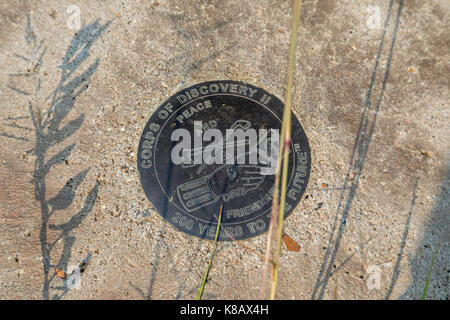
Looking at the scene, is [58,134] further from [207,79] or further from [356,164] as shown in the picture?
[356,164]

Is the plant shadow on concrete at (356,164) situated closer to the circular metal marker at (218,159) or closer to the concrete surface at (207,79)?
the concrete surface at (207,79)

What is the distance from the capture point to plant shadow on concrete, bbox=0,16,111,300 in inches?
96.3

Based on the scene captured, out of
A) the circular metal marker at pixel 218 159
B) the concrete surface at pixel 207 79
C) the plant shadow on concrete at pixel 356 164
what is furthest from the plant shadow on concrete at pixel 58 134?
the plant shadow on concrete at pixel 356 164

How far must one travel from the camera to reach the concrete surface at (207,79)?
7.97ft

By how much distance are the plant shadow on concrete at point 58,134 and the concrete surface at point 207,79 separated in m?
0.01

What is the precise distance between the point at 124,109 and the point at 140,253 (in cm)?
120

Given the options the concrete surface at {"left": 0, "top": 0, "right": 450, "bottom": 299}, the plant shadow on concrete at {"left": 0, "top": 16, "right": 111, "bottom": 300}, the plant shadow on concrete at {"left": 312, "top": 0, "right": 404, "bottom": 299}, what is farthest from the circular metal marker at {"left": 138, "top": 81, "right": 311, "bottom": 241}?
the plant shadow on concrete at {"left": 0, "top": 16, "right": 111, "bottom": 300}

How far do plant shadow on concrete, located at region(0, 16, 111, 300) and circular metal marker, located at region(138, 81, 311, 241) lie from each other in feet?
2.01

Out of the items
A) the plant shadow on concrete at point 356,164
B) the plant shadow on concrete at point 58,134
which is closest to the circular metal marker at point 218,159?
the plant shadow on concrete at point 356,164

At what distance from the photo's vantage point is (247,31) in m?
2.95

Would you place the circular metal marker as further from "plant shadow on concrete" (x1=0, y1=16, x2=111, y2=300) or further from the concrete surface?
"plant shadow on concrete" (x1=0, y1=16, x2=111, y2=300)

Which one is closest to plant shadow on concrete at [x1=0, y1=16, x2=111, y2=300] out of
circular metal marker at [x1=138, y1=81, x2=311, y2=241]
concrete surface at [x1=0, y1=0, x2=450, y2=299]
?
concrete surface at [x1=0, y1=0, x2=450, y2=299]
